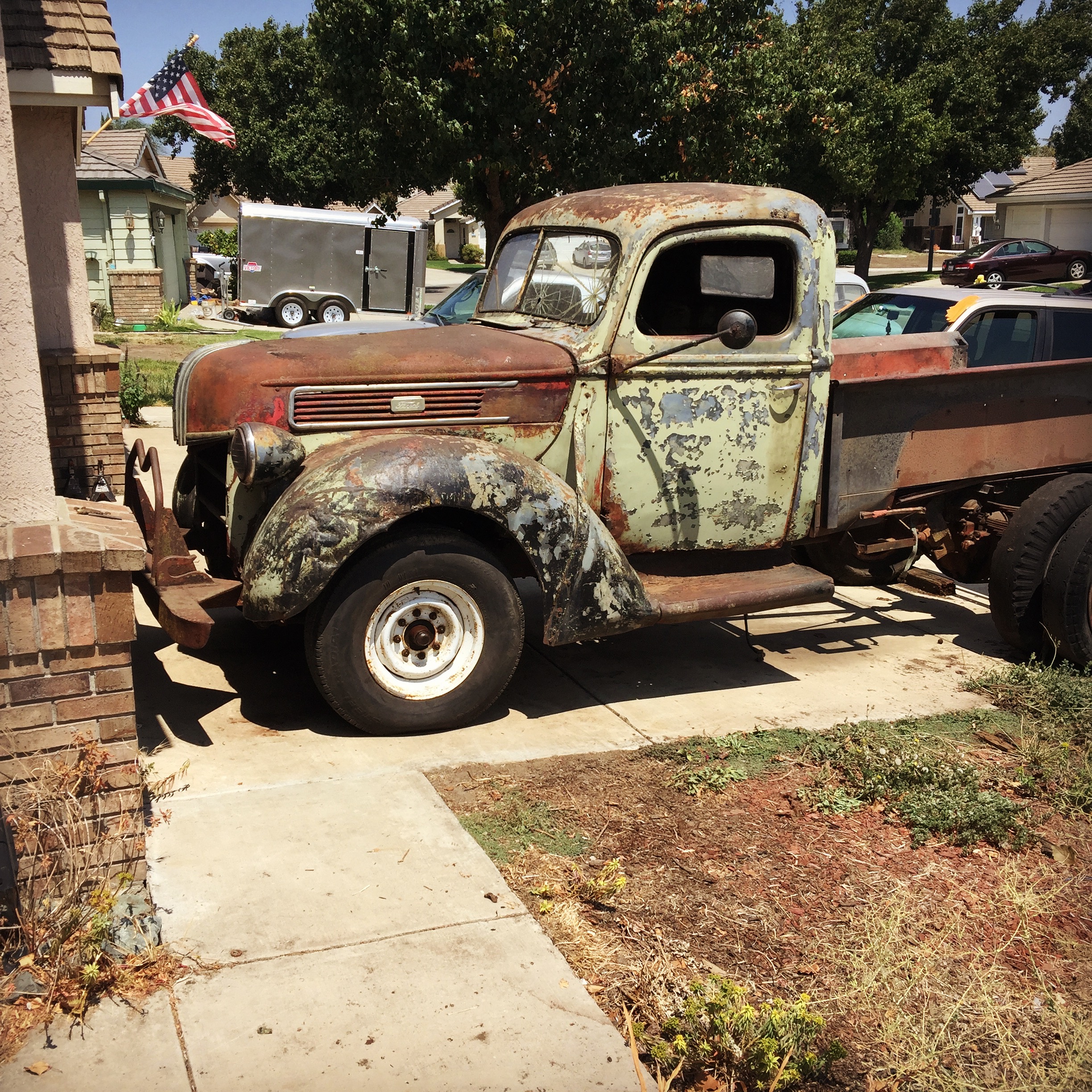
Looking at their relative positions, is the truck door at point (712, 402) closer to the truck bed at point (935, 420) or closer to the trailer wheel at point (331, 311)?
the truck bed at point (935, 420)

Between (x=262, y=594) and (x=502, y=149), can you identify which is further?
(x=502, y=149)

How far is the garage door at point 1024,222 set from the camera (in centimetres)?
3959

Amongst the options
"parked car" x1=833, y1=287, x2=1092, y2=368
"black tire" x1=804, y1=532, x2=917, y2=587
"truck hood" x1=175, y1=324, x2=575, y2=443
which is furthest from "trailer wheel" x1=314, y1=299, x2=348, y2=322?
"truck hood" x1=175, y1=324, x2=575, y2=443

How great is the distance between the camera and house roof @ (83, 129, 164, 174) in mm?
29000

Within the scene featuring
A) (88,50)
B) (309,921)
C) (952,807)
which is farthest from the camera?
(88,50)

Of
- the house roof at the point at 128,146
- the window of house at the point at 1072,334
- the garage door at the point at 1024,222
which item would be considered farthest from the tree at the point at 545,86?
the garage door at the point at 1024,222

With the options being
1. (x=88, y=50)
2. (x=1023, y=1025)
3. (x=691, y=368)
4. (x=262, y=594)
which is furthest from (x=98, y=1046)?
(x=88, y=50)

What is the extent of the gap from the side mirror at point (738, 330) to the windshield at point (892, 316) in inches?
181

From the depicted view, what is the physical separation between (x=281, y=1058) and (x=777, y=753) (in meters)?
2.57

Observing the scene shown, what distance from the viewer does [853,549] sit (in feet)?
20.0

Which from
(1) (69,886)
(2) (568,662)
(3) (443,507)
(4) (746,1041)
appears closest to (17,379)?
(1) (69,886)

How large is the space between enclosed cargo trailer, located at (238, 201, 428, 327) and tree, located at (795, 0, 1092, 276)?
12.3m

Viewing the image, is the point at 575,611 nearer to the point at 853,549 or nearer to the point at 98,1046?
the point at 853,549

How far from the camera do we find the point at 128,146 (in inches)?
1164
